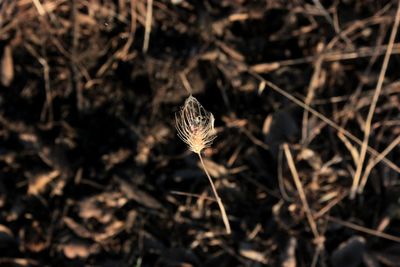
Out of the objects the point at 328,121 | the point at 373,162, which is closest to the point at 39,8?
the point at 328,121

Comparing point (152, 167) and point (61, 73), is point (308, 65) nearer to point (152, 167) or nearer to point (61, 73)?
point (152, 167)

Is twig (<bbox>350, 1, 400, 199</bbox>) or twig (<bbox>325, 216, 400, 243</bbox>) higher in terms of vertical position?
twig (<bbox>350, 1, 400, 199</bbox>)

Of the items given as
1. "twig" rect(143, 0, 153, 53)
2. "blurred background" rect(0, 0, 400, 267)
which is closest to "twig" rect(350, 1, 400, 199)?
"blurred background" rect(0, 0, 400, 267)

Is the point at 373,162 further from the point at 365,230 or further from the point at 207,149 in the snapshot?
the point at 207,149

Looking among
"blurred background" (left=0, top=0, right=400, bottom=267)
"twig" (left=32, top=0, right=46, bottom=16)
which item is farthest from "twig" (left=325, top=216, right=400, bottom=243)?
"twig" (left=32, top=0, right=46, bottom=16)

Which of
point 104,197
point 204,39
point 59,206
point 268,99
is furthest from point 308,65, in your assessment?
point 59,206

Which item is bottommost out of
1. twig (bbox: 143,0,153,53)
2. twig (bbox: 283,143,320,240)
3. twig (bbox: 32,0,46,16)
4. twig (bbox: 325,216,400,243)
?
twig (bbox: 325,216,400,243)

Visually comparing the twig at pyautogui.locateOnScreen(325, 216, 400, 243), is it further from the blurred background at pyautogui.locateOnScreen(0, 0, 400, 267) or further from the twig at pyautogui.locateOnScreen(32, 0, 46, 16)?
the twig at pyautogui.locateOnScreen(32, 0, 46, 16)

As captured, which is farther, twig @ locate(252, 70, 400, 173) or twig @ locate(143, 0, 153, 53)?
twig @ locate(143, 0, 153, 53)
